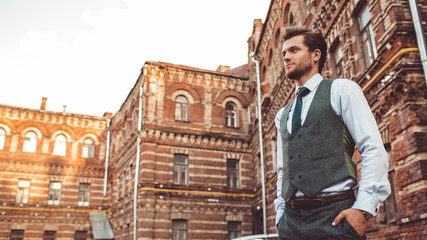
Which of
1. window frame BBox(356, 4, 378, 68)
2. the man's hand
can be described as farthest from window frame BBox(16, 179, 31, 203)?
the man's hand

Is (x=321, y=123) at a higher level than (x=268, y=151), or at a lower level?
lower

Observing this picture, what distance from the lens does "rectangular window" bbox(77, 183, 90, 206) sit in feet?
99.6

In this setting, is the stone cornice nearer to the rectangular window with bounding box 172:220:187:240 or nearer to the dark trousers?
the rectangular window with bounding box 172:220:187:240

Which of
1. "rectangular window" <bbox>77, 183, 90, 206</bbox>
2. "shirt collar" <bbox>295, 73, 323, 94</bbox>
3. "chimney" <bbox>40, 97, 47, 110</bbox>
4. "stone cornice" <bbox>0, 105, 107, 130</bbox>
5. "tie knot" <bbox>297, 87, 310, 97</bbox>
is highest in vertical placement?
"chimney" <bbox>40, 97, 47, 110</bbox>

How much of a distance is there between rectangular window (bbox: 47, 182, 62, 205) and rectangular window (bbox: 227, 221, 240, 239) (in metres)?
15.1

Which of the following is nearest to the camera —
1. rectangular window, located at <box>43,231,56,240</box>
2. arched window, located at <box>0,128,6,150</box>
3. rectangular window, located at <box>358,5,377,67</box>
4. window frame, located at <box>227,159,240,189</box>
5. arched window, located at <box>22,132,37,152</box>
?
rectangular window, located at <box>358,5,377,67</box>

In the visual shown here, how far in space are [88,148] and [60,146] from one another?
88.3 inches

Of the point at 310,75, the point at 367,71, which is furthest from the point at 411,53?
the point at 310,75

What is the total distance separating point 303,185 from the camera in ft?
7.98

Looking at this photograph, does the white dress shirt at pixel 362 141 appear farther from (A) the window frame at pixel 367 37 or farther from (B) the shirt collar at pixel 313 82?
(A) the window frame at pixel 367 37

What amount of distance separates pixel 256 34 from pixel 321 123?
22.4 metres

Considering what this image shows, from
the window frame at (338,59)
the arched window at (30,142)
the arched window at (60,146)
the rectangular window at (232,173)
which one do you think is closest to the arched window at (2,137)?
the arched window at (30,142)

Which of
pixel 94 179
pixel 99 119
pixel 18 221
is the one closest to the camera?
pixel 18 221

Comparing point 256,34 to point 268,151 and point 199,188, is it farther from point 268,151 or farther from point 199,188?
point 199,188
